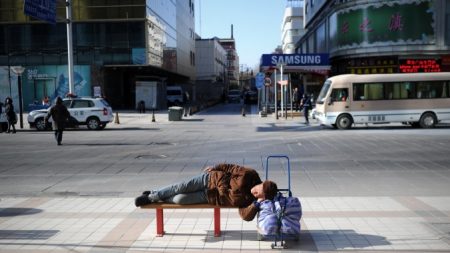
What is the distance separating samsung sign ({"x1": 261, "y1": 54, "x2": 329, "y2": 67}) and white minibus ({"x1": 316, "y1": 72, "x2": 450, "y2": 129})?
1271cm

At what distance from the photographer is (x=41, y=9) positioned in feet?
84.2

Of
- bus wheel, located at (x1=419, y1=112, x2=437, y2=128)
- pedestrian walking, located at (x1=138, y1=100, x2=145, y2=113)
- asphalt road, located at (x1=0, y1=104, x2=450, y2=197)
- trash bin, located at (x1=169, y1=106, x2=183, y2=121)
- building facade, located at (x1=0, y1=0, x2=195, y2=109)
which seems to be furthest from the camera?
building facade, located at (x1=0, y1=0, x2=195, y2=109)

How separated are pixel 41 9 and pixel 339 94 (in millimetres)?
15170

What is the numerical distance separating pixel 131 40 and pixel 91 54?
13.5 ft

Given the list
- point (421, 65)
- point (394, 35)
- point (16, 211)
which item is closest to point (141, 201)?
point (16, 211)

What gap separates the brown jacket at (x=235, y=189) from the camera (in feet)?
21.5

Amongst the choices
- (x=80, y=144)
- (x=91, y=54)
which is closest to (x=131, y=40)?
(x=91, y=54)

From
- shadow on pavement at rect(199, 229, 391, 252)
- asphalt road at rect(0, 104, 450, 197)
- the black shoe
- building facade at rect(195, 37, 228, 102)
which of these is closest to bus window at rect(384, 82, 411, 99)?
asphalt road at rect(0, 104, 450, 197)

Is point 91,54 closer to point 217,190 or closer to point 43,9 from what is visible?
point 43,9

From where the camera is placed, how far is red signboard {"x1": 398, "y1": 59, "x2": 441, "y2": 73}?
38125 millimetres

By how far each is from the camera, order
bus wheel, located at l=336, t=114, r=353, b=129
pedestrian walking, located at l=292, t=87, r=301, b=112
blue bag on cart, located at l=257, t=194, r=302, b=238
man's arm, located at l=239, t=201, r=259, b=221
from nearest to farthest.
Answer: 1. blue bag on cart, located at l=257, t=194, r=302, b=238
2. man's arm, located at l=239, t=201, r=259, b=221
3. bus wheel, located at l=336, t=114, r=353, b=129
4. pedestrian walking, located at l=292, t=87, r=301, b=112

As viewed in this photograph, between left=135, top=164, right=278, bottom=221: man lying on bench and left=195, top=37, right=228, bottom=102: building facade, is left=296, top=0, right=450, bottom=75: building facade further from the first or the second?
left=195, top=37, right=228, bottom=102: building facade

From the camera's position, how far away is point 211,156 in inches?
632

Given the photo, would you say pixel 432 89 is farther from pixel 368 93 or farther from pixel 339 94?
pixel 339 94
